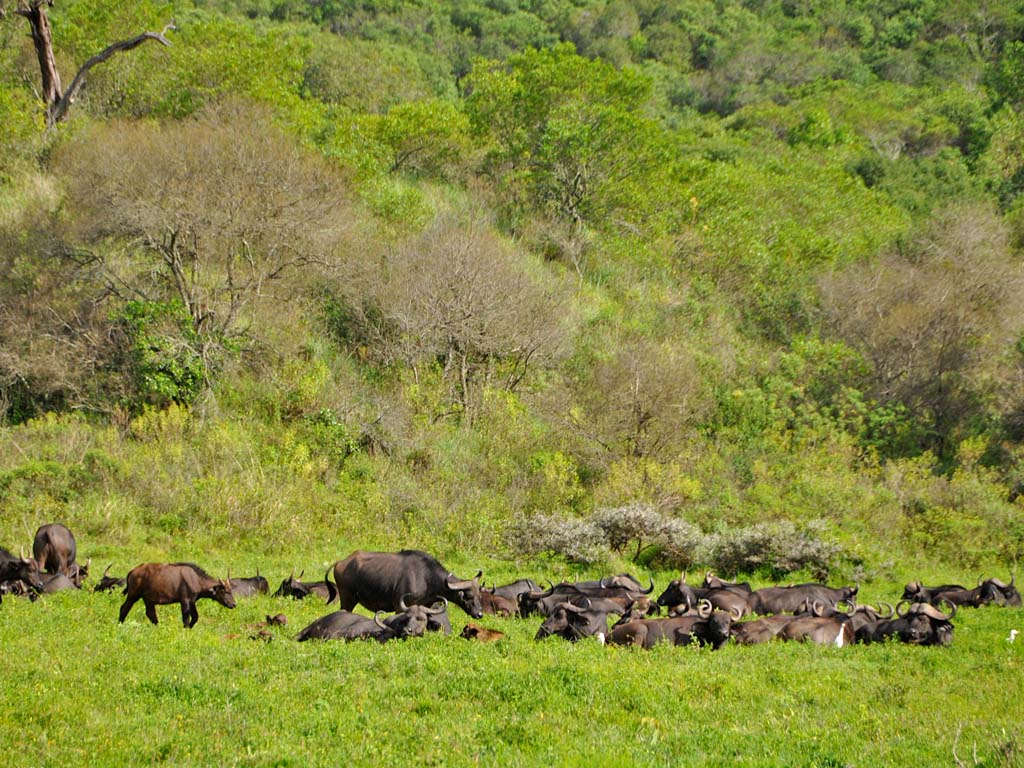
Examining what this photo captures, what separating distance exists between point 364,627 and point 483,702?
3344 mm

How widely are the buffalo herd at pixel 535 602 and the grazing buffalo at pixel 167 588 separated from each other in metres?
0.01

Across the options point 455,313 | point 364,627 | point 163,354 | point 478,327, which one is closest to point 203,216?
point 163,354

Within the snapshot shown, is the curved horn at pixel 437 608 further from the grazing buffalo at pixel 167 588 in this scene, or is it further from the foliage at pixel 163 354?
the foliage at pixel 163 354

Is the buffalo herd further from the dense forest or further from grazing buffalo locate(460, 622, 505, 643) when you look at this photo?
the dense forest

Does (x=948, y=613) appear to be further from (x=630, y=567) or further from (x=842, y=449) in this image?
(x=842, y=449)

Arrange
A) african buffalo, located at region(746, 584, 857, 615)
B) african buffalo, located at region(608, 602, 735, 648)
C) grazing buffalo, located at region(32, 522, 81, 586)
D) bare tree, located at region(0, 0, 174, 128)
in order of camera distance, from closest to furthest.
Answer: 1. african buffalo, located at region(608, 602, 735, 648)
2. african buffalo, located at region(746, 584, 857, 615)
3. grazing buffalo, located at region(32, 522, 81, 586)
4. bare tree, located at region(0, 0, 174, 128)

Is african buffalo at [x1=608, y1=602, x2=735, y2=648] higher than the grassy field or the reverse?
the reverse

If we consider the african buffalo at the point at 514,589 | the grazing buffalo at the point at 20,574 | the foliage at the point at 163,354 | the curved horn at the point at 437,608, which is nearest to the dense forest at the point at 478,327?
the foliage at the point at 163,354

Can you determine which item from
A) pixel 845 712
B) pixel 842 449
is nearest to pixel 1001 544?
pixel 842 449

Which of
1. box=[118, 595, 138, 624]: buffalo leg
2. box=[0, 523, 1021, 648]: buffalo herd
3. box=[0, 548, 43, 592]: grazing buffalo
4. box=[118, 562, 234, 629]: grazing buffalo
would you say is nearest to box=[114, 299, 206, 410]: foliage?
box=[0, 523, 1021, 648]: buffalo herd

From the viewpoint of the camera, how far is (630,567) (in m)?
21.7

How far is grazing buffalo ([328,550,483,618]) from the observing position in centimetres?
1547

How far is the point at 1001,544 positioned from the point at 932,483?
2626 millimetres

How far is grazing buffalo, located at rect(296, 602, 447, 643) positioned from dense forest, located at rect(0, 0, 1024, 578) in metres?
8.36
